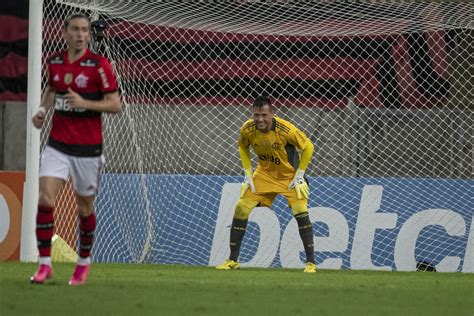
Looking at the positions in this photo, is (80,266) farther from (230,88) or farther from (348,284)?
(230,88)

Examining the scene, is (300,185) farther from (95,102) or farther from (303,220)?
(95,102)

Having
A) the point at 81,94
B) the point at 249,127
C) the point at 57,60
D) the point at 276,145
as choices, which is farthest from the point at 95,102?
the point at 276,145

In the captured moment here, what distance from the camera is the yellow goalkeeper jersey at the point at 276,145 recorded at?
12.2 meters

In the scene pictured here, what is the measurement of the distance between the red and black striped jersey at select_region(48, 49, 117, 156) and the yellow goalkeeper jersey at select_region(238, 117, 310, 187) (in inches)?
163

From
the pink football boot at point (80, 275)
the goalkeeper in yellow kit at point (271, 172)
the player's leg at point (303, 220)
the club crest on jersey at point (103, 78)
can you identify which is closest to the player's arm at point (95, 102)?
the club crest on jersey at point (103, 78)

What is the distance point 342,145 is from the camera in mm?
14594

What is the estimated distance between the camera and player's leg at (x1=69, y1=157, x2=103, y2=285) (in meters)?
8.23

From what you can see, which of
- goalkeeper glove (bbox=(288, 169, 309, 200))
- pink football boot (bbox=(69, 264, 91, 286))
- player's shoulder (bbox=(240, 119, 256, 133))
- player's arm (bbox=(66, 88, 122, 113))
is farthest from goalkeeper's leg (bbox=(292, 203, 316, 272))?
player's arm (bbox=(66, 88, 122, 113))

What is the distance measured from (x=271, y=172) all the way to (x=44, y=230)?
4.55 m

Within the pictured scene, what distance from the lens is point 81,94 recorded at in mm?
8203

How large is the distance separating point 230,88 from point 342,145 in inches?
78.1

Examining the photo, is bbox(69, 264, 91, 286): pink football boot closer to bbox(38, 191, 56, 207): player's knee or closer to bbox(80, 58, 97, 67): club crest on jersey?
bbox(38, 191, 56, 207): player's knee

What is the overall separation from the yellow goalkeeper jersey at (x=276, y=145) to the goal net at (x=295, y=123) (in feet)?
4.63

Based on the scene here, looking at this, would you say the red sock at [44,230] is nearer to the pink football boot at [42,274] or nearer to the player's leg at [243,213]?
the pink football boot at [42,274]
